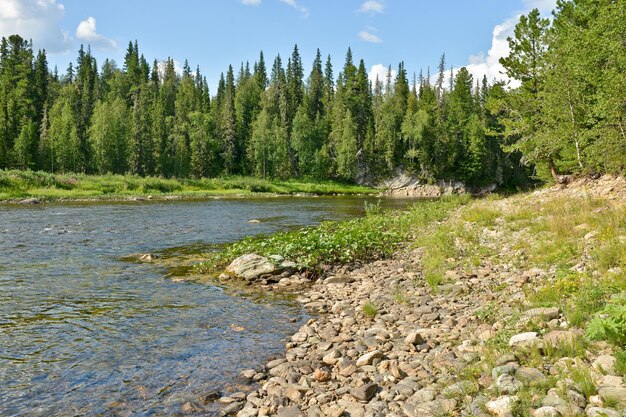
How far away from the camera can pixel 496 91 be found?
35000 millimetres

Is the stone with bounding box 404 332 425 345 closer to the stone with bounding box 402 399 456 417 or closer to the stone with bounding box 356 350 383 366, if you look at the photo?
the stone with bounding box 356 350 383 366

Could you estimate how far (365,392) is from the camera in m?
6.14

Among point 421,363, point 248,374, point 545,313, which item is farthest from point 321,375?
point 545,313

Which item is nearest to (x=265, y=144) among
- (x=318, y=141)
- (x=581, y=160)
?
(x=318, y=141)

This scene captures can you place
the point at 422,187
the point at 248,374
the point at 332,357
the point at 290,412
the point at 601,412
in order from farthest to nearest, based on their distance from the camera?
1. the point at 422,187
2. the point at 332,357
3. the point at 248,374
4. the point at 290,412
5. the point at 601,412

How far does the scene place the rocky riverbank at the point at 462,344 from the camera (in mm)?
5164

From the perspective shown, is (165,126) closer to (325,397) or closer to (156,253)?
(156,253)

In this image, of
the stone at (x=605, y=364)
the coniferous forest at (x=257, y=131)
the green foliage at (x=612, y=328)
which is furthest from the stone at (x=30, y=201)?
the stone at (x=605, y=364)

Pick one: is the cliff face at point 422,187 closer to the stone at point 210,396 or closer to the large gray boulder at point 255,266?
the large gray boulder at point 255,266

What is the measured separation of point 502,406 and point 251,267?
1063cm

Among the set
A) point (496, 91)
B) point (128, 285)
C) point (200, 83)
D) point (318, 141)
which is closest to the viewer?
point (128, 285)

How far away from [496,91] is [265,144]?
64.1 meters

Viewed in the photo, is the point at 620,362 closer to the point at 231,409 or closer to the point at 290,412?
the point at 290,412

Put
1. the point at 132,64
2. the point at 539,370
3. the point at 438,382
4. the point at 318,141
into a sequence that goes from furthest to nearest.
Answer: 1. the point at 132,64
2. the point at 318,141
3. the point at 438,382
4. the point at 539,370
